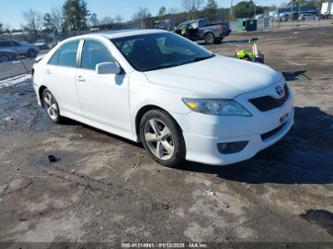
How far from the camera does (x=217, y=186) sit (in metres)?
3.48

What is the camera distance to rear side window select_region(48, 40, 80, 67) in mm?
5071

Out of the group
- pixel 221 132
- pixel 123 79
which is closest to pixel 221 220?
pixel 221 132

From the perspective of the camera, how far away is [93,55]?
4676 millimetres

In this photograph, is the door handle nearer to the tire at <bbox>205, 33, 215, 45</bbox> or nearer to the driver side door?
the driver side door

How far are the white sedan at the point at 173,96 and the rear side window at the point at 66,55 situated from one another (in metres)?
0.02

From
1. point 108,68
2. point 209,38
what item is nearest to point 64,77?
point 108,68

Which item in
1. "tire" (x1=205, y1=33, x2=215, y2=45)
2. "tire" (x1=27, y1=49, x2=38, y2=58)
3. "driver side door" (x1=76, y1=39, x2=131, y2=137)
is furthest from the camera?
"tire" (x1=27, y1=49, x2=38, y2=58)

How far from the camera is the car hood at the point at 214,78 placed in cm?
336

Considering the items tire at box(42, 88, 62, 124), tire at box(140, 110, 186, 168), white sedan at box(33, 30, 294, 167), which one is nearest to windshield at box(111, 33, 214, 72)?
white sedan at box(33, 30, 294, 167)

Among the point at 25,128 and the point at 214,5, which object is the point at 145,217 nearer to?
the point at 25,128

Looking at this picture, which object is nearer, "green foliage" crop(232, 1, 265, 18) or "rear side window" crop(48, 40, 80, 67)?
"rear side window" crop(48, 40, 80, 67)

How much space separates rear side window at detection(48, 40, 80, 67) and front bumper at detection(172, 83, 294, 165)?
8.25ft

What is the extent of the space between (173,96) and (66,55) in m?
2.66

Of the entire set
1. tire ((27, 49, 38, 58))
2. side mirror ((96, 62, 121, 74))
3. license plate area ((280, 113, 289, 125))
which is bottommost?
tire ((27, 49, 38, 58))
